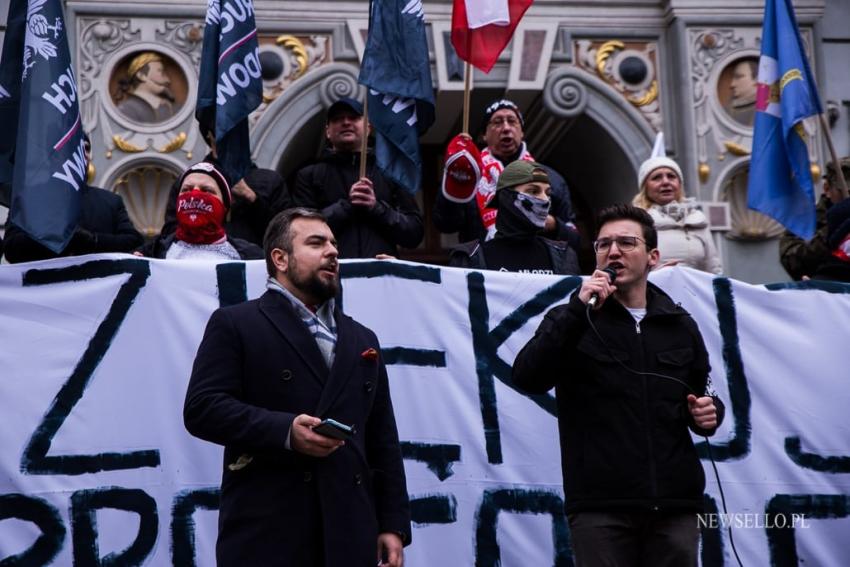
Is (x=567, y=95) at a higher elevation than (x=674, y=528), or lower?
higher

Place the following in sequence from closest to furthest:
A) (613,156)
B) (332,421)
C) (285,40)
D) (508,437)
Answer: (332,421)
(508,437)
(285,40)
(613,156)

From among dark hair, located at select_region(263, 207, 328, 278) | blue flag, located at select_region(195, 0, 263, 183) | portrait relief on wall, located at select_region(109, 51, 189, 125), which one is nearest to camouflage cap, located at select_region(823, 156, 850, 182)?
blue flag, located at select_region(195, 0, 263, 183)

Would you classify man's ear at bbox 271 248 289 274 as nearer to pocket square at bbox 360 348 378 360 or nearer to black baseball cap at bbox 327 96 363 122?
pocket square at bbox 360 348 378 360

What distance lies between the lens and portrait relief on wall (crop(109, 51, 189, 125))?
9.75m

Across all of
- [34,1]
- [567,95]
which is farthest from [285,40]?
[34,1]

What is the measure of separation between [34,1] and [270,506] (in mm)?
3244

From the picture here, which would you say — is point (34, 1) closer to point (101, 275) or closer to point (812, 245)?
point (101, 275)

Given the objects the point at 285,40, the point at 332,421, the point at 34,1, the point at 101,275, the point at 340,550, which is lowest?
the point at 340,550

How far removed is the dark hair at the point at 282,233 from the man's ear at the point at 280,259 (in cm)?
1

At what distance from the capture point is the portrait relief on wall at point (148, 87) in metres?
9.75

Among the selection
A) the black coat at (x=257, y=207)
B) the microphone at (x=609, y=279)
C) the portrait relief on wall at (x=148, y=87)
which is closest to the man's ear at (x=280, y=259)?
the microphone at (x=609, y=279)

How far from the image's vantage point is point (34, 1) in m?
6.54

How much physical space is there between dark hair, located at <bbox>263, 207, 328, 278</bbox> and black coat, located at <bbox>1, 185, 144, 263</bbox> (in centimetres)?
174

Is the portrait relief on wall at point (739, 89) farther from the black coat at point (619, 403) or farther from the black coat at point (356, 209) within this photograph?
the black coat at point (619, 403)
